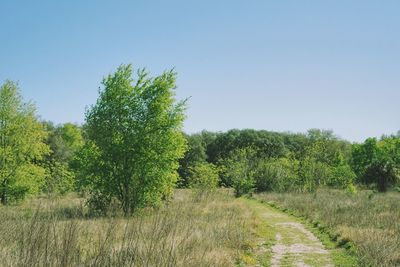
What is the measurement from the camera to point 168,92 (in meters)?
19.2

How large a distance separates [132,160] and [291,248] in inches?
374

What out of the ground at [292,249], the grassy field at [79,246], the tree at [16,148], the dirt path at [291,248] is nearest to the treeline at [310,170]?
the tree at [16,148]

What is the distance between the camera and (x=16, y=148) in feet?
95.3

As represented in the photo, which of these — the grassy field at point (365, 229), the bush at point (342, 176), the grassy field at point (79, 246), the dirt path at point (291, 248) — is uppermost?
the bush at point (342, 176)

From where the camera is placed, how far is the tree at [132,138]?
18781 millimetres

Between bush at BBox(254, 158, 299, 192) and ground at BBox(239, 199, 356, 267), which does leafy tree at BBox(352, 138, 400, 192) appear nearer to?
bush at BBox(254, 158, 299, 192)

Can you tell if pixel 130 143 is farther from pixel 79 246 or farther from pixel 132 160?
pixel 79 246

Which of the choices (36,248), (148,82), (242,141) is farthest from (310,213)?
(242,141)

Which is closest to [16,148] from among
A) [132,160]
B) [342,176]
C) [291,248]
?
[132,160]

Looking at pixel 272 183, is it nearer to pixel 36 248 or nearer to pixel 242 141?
pixel 242 141

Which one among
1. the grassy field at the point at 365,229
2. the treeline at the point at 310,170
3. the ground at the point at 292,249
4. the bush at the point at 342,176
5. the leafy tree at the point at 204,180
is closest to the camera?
the grassy field at the point at 365,229

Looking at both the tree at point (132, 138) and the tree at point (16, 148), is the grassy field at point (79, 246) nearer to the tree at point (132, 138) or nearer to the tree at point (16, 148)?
the tree at point (132, 138)

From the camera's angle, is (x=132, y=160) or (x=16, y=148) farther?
(x=16, y=148)

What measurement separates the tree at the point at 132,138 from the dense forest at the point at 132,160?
5 centimetres
